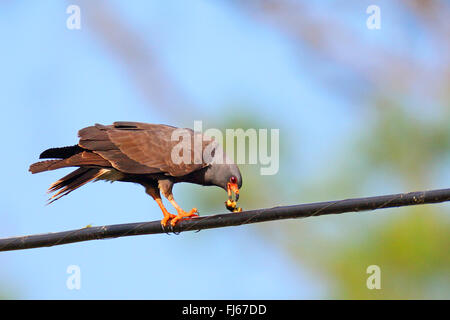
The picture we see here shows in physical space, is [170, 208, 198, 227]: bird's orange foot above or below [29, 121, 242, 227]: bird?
below

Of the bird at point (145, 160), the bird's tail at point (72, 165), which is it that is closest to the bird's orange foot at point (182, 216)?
the bird at point (145, 160)

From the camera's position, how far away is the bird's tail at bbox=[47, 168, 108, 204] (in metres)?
7.93

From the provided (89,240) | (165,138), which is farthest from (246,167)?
(89,240)

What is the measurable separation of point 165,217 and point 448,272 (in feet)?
20.2

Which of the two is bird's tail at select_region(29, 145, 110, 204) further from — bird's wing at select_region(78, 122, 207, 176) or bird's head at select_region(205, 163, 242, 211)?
bird's head at select_region(205, 163, 242, 211)

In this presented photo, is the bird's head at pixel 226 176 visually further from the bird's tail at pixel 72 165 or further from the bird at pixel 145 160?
the bird's tail at pixel 72 165

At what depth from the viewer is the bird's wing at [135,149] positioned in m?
8.20

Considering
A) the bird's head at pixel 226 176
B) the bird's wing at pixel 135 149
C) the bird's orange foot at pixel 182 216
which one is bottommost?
the bird's orange foot at pixel 182 216

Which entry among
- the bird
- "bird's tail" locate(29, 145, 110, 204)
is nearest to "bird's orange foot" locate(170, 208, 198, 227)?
the bird

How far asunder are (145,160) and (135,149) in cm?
16

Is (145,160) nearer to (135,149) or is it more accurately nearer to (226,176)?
(135,149)

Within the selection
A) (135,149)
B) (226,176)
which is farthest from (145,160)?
(226,176)

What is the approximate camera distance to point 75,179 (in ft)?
26.7

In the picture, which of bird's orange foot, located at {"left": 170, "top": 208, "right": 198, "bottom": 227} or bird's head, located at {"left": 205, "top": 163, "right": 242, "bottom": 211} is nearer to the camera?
bird's orange foot, located at {"left": 170, "top": 208, "right": 198, "bottom": 227}
